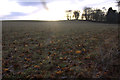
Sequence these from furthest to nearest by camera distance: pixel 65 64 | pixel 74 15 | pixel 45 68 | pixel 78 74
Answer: pixel 74 15
pixel 65 64
pixel 45 68
pixel 78 74

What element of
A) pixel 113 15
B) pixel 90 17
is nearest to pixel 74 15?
pixel 90 17

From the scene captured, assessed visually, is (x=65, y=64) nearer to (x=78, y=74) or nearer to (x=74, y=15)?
(x=78, y=74)

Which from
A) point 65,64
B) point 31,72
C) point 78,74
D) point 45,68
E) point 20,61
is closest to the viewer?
point 78,74

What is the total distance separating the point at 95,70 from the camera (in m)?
3.38

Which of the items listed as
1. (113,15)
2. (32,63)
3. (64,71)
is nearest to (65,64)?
(64,71)

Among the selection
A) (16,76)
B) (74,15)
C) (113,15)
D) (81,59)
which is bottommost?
(16,76)

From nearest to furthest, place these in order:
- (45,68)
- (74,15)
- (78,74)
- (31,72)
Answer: (78,74) < (31,72) < (45,68) < (74,15)

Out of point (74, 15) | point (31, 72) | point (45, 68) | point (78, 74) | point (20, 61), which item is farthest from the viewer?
point (74, 15)

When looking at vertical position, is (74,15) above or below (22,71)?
above

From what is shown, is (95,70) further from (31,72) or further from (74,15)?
(74,15)

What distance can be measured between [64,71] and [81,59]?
1279mm

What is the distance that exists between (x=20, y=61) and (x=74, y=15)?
9144 cm

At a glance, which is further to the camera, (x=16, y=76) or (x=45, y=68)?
(x=45, y=68)

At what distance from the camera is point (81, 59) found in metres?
4.33
